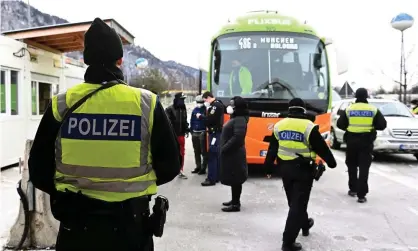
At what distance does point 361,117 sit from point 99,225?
236 inches

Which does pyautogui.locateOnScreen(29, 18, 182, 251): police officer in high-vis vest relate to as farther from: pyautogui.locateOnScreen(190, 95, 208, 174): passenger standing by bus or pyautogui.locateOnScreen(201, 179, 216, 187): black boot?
pyautogui.locateOnScreen(190, 95, 208, 174): passenger standing by bus

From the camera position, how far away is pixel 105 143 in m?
2.44

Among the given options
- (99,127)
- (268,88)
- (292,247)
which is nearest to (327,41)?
(268,88)

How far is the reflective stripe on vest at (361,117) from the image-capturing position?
741 cm

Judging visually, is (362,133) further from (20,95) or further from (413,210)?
(20,95)

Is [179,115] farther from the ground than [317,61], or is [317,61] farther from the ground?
[317,61]

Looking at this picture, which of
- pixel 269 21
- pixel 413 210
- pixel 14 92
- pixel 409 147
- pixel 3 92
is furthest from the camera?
pixel 409 147

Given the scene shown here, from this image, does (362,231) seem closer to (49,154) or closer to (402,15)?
(49,154)

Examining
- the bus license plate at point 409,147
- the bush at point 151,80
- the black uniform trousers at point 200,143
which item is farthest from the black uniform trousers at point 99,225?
the bush at point 151,80

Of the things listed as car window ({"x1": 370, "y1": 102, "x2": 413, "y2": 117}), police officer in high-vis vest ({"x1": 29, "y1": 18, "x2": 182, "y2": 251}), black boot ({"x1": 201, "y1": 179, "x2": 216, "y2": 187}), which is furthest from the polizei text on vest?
car window ({"x1": 370, "y1": 102, "x2": 413, "y2": 117})

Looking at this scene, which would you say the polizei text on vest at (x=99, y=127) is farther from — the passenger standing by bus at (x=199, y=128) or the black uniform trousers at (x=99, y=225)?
the passenger standing by bus at (x=199, y=128)

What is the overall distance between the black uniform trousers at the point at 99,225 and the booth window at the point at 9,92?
762 cm

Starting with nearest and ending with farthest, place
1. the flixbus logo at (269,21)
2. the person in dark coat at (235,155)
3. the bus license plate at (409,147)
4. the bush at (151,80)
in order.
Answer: the person in dark coat at (235,155), the flixbus logo at (269,21), the bus license plate at (409,147), the bush at (151,80)

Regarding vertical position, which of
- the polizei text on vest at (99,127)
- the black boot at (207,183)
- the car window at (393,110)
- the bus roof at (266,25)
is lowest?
the black boot at (207,183)
